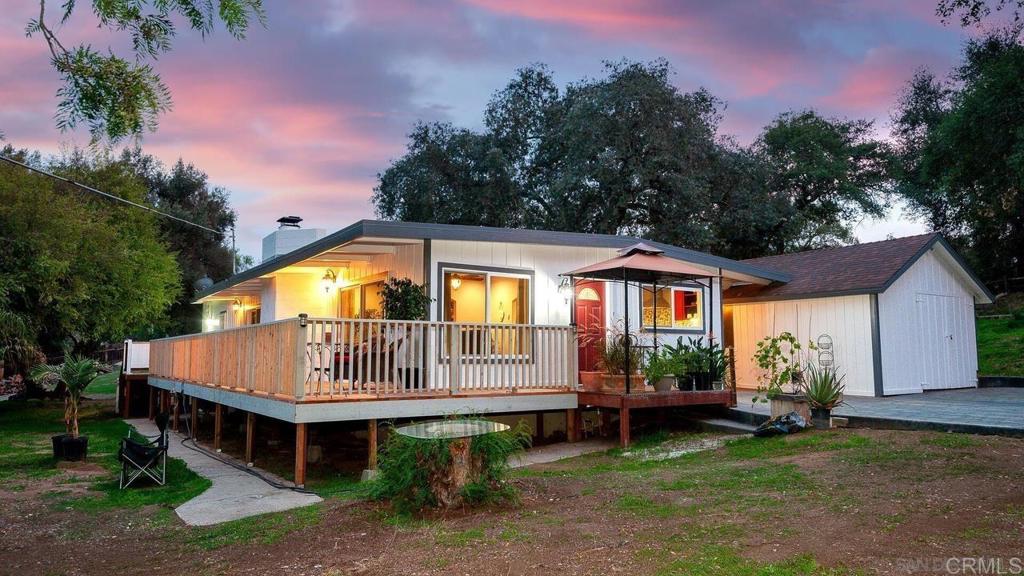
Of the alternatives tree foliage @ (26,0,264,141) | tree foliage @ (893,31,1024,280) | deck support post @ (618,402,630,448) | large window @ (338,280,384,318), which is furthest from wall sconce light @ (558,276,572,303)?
tree foliage @ (26,0,264,141)

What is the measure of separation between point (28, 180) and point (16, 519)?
522 inches

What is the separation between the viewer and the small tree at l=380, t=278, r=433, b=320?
35.6 ft

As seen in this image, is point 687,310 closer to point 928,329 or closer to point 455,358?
point 928,329

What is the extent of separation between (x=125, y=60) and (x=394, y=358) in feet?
17.6

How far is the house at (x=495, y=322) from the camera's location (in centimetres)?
927

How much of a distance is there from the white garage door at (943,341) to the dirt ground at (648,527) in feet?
24.6

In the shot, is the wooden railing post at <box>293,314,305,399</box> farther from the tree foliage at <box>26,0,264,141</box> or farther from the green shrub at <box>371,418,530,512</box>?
the tree foliage at <box>26,0,264,141</box>

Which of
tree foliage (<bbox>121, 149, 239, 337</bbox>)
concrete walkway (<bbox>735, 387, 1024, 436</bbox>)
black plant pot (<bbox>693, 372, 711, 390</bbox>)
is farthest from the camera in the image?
tree foliage (<bbox>121, 149, 239, 337</bbox>)

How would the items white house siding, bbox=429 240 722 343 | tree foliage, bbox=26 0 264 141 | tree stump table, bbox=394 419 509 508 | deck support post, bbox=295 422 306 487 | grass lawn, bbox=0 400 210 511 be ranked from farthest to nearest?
1. white house siding, bbox=429 240 722 343
2. deck support post, bbox=295 422 306 487
3. grass lawn, bbox=0 400 210 511
4. tree stump table, bbox=394 419 509 508
5. tree foliage, bbox=26 0 264 141

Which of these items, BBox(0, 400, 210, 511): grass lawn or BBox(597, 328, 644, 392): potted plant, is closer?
BBox(0, 400, 210, 511): grass lawn

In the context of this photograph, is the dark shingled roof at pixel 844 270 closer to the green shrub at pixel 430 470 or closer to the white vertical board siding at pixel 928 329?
the white vertical board siding at pixel 928 329

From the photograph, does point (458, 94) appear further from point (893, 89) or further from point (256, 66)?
point (893, 89)

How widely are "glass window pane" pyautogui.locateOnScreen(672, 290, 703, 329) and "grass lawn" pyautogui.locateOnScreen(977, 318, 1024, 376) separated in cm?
854

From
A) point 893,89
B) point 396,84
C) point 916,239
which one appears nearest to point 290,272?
point 396,84
